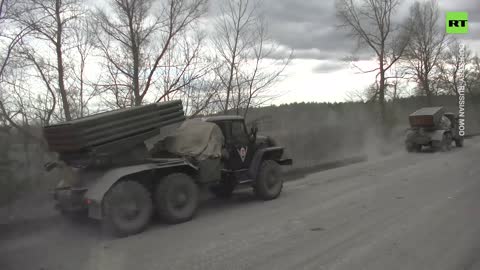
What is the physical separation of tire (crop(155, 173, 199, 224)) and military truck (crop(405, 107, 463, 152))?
16066mm

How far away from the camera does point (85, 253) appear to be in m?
5.82

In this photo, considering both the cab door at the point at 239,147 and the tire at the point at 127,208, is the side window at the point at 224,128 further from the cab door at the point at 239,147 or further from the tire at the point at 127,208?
the tire at the point at 127,208

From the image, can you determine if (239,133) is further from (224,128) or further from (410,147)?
(410,147)

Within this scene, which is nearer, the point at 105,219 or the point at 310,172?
the point at 105,219

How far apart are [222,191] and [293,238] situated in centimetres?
397

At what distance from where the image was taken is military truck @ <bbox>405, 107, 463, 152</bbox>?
2002 cm

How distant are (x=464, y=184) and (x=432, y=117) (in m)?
11.0

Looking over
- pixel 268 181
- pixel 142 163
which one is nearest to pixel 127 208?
pixel 142 163

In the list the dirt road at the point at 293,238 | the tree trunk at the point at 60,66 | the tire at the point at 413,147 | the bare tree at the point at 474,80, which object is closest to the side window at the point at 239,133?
the dirt road at the point at 293,238

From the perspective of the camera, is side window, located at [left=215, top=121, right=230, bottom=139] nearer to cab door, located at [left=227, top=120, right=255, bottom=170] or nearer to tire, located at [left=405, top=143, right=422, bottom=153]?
cab door, located at [left=227, top=120, right=255, bottom=170]

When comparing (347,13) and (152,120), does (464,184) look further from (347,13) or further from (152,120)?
(347,13)

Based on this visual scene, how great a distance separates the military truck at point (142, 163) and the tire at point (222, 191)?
383 mm

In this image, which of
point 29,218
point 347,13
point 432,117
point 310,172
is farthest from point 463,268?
point 347,13

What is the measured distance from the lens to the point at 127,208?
669 centimetres
